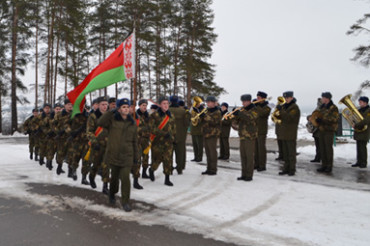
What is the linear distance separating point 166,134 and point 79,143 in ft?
8.03

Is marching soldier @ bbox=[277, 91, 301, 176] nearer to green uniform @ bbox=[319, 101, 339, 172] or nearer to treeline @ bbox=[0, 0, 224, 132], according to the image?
green uniform @ bbox=[319, 101, 339, 172]

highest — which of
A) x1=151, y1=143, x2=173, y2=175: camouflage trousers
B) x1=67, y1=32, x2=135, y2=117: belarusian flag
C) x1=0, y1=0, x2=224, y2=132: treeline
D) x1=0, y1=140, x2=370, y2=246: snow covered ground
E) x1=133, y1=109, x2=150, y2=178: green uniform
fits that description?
x1=0, y1=0, x2=224, y2=132: treeline

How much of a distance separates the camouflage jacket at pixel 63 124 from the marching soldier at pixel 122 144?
3.23 meters

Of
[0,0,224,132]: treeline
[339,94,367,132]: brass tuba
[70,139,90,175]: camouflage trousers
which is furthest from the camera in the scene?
[0,0,224,132]: treeline

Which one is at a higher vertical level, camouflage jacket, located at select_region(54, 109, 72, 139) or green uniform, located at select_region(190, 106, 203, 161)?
camouflage jacket, located at select_region(54, 109, 72, 139)

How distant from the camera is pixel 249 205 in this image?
5.53 meters

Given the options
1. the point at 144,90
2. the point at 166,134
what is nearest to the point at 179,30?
the point at 144,90

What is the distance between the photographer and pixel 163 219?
4773 mm

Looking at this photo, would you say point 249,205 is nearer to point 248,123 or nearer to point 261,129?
point 248,123

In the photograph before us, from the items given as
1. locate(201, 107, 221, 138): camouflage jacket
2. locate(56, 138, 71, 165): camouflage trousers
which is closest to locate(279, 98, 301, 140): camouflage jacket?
locate(201, 107, 221, 138): camouflage jacket

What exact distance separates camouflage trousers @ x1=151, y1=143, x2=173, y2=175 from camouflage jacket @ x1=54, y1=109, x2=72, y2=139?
8.25 feet

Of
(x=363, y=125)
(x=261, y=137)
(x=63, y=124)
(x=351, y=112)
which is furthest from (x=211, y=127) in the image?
(x=363, y=125)

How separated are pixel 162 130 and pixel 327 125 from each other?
4.84m

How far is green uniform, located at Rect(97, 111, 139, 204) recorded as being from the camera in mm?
5090
